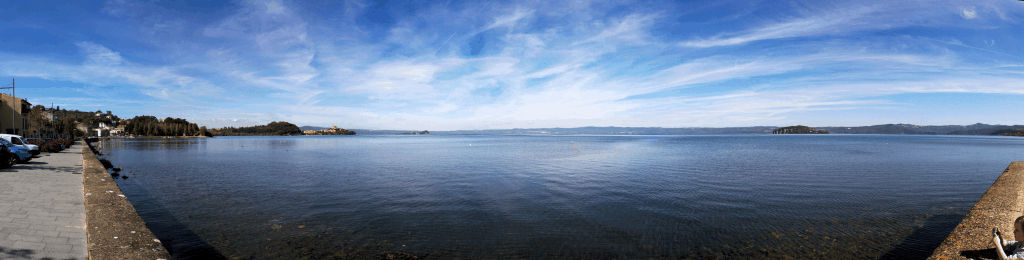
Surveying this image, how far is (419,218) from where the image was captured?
9.82 m

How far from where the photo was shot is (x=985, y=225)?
7688 mm

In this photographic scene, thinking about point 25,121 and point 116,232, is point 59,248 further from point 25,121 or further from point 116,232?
point 25,121

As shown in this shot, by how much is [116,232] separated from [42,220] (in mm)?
2261

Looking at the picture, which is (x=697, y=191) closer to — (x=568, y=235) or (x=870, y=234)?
(x=870, y=234)

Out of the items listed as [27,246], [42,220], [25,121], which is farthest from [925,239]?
[25,121]

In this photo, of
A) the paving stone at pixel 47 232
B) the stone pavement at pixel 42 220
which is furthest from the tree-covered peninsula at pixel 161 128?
the paving stone at pixel 47 232

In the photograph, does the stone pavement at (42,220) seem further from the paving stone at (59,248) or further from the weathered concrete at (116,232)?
the weathered concrete at (116,232)

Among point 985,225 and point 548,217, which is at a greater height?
point 985,225

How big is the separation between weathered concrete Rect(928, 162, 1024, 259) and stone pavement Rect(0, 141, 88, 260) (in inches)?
485

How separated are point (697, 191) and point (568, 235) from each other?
8.50 m

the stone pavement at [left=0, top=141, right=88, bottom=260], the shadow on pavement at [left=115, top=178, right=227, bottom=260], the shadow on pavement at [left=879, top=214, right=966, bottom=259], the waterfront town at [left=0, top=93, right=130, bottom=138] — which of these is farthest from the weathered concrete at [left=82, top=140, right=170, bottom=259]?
the waterfront town at [left=0, top=93, right=130, bottom=138]

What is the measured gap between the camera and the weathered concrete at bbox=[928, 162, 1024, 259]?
236 inches

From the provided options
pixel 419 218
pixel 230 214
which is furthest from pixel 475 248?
pixel 230 214

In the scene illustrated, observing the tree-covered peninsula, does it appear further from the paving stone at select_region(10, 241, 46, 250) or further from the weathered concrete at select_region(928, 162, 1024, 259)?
the weathered concrete at select_region(928, 162, 1024, 259)
